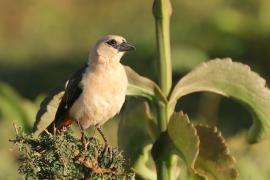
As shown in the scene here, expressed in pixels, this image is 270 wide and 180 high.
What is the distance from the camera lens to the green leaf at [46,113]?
132 inches

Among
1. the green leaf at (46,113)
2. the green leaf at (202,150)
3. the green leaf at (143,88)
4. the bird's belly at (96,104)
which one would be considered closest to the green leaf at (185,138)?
the green leaf at (202,150)

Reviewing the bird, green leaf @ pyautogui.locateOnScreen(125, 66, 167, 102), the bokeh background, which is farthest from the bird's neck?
the bokeh background

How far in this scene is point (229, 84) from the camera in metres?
3.38

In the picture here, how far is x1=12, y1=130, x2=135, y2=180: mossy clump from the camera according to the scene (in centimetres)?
301

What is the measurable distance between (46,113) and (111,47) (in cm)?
83

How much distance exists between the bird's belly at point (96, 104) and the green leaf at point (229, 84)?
0.53 m

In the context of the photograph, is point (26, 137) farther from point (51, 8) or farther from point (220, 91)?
point (51, 8)

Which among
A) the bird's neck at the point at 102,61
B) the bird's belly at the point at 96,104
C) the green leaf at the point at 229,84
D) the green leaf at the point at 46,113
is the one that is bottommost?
the bird's belly at the point at 96,104

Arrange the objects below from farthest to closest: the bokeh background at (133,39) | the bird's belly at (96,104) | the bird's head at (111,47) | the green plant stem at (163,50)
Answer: the bokeh background at (133,39) < the bird's head at (111,47) < the bird's belly at (96,104) < the green plant stem at (163,50)

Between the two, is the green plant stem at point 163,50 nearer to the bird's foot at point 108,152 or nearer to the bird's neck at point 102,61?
the bird's foot at point 108,152

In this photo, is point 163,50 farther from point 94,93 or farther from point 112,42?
point 112,42

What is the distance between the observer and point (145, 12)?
1625 centimetres

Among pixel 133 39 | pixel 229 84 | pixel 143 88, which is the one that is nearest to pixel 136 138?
pixel 143 88

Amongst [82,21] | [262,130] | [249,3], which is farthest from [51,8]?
[262,130]
